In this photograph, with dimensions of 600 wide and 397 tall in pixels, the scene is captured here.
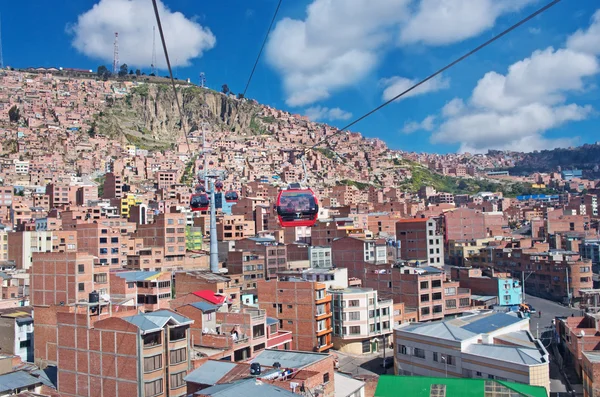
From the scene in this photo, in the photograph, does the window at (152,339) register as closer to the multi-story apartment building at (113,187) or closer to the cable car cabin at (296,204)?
the cable car cabin at (296,204)

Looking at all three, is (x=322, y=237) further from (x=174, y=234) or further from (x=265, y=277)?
(x=174, y=234)

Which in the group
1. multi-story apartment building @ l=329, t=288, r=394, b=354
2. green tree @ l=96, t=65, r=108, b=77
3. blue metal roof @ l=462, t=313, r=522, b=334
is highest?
green tree @ l=96, t=65, r=108, b=77

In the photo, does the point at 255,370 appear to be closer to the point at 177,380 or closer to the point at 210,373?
the point at 210,373

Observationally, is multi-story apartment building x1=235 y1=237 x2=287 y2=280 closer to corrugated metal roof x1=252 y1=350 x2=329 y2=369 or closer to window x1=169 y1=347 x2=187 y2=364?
corrugated metal roof x1=252 y1=350 x2=329 y2=369

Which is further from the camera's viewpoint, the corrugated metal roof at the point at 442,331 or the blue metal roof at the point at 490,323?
the blue metal roof at the point at 490,323

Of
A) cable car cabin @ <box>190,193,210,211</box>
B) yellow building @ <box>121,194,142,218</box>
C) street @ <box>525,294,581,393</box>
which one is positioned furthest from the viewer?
yellow building @ <box>121,194,142,218</box>

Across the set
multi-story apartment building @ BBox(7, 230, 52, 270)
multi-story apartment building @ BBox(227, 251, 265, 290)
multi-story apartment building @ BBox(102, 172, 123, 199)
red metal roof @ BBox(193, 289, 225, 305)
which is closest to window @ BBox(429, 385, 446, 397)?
red metal roof @ BBox(193, 289, 225, 305)

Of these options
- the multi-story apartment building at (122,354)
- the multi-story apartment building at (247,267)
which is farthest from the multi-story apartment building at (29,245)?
the multi-story apartment building at (122,354)

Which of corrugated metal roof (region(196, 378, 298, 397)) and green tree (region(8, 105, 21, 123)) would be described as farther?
green tree (region(8, 105, 21, 123))
